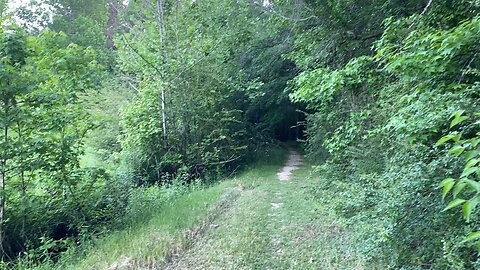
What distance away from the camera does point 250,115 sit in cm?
1648

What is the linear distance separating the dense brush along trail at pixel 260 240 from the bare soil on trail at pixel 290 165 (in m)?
3.07

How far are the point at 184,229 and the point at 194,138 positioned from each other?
6.49 m

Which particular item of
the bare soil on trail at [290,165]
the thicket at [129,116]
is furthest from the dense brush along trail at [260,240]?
the bare soil on trail at [290,165]

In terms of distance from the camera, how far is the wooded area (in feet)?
11.8

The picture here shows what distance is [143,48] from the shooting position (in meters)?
11.2

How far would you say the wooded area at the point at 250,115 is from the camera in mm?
3584

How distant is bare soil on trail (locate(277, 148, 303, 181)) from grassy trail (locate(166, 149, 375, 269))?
3.45 meters

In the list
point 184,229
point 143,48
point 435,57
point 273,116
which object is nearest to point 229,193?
point 184,229

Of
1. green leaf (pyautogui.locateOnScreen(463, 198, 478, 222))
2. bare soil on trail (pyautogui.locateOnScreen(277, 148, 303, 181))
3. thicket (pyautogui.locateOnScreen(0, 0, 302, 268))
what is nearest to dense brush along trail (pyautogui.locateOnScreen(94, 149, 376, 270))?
thicket (pyautogui.locateOnScreen(0, 0, 302, 268))

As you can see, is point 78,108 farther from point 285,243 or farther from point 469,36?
point 469,36

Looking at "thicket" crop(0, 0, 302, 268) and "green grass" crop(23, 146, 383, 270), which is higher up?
"thicket" crop(0, 0, 302, 268)

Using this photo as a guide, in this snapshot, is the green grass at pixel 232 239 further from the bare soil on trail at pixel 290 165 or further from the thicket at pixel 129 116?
the bare soil on trail at pixel 290 165

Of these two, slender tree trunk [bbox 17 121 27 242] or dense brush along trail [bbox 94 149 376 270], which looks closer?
dense brush along trail [bbox 94 149 376 270]

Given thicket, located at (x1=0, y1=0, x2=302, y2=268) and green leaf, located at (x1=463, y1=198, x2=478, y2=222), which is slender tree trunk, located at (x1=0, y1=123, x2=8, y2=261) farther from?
green leaf, located at (x1=463, y1=198, x2=478, y2=222)
